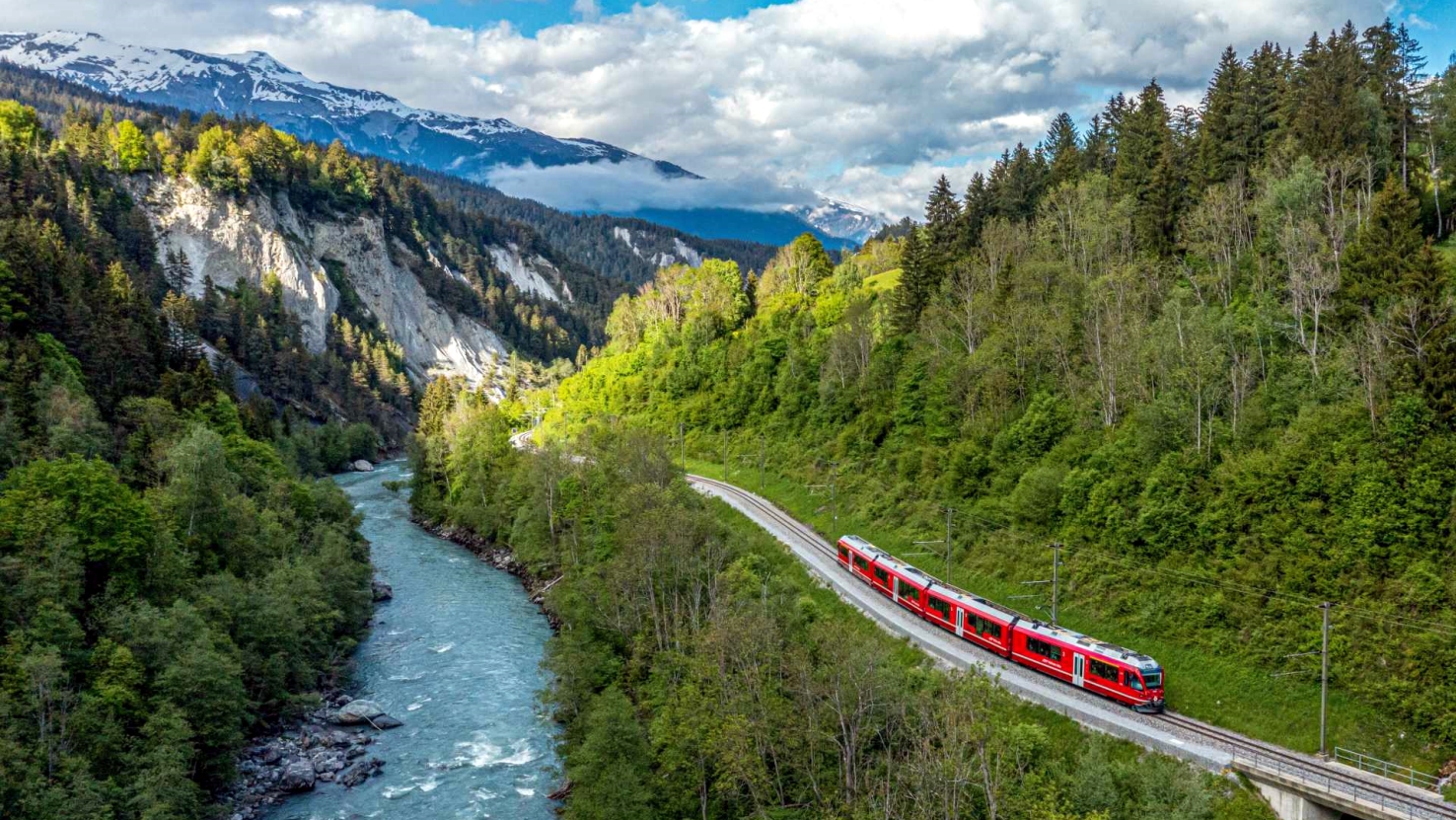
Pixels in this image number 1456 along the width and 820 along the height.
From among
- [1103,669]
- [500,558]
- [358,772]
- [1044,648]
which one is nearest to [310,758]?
[358,772]

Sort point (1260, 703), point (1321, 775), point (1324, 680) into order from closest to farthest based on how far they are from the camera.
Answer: point (1321, 775) → point (1324, 680) → point (1260, 703)

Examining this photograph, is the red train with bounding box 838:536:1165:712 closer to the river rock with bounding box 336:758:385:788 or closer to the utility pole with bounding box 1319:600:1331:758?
the utility pole with bounding box 1319:600:1331:758

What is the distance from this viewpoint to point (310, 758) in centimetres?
3669

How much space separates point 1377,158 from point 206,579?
73.0m

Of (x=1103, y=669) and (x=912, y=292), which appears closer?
(x=1103, y=669)

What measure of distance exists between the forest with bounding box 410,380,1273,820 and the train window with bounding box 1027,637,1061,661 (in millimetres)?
3097

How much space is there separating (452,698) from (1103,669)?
105 ft

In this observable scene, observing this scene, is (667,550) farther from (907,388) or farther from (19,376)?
(19,376)

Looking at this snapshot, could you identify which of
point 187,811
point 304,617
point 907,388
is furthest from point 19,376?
point 907,388

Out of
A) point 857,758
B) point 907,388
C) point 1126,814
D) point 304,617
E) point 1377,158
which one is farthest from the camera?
point 907,388

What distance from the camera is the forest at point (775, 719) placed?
81.4 ft

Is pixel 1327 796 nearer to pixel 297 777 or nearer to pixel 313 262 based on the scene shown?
pixel 297 777

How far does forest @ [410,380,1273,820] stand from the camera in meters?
24.8

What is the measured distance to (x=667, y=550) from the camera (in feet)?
136
